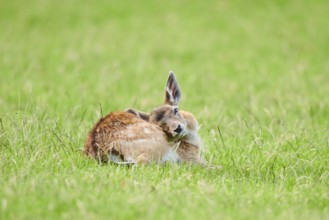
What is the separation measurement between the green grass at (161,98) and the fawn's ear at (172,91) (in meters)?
0.63

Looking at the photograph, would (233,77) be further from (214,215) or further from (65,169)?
(214,215)

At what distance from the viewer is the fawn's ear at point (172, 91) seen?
7.83 metres

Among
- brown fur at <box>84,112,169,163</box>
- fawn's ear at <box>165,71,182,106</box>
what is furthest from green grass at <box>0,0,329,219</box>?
fawn's ear at <box>165,71,182,106</box>

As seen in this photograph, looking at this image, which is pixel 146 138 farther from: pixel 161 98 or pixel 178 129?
pixel 161 98

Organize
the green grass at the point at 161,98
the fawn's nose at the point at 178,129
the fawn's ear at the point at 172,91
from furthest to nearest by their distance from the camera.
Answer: the fawn's ear at the point at 172,91 → the fawn's nose at the point at 178,129 → the green grass at the point at 161,98

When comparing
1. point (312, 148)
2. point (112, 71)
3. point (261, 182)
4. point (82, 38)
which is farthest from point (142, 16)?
point (261, 182)

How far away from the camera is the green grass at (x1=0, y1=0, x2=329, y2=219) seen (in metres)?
5.58

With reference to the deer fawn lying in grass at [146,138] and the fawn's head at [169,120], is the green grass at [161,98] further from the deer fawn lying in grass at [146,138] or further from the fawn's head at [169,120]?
the fawn's head at [169,120]

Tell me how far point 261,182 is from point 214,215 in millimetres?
1344

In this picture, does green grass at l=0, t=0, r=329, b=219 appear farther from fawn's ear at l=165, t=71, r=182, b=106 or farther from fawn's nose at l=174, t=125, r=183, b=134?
fawn's ear at l=165, t=71, r=182, b=106

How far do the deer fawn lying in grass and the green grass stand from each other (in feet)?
0.72

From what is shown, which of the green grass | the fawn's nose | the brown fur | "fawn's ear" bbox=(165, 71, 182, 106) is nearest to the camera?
the green grass

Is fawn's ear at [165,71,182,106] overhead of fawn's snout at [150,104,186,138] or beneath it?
overhead

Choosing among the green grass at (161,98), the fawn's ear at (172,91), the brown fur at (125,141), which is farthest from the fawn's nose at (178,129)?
the fawn's ear at (172,91)
